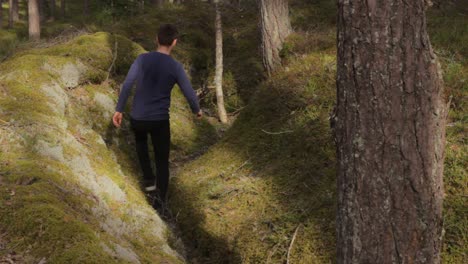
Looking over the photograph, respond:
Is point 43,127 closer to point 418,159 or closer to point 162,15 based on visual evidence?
point 418,159

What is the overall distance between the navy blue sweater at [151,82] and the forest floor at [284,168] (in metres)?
1.42

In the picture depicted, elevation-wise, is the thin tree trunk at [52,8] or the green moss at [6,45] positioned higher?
the thin tree trunk at [52,8]

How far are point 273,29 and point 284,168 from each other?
4426 mm

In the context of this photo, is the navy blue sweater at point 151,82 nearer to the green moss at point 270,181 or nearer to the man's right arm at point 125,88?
the man's right arm at point 125,88

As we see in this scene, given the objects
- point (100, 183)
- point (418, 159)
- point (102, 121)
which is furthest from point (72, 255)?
point (102, 121)

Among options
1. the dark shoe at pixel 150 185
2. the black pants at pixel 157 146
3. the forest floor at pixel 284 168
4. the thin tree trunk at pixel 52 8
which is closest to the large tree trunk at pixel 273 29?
the forest floor at pixel 284 168

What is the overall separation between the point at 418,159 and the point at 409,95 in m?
0.41

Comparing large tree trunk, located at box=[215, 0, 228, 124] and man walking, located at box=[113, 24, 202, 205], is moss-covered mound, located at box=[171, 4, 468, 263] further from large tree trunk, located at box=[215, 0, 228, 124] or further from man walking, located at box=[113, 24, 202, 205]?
large tree trunk, located at box=[215, 0, 228, 124]

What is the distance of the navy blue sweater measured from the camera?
5.78 meters

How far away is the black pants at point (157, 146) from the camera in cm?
589

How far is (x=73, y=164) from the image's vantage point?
4.97 m

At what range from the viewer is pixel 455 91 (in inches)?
222

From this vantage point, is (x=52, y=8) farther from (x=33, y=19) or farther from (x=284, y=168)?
(x=284, y=168)

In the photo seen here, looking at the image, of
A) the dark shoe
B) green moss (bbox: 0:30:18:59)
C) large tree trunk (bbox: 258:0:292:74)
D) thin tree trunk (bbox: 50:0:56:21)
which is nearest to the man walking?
the dark shoe
